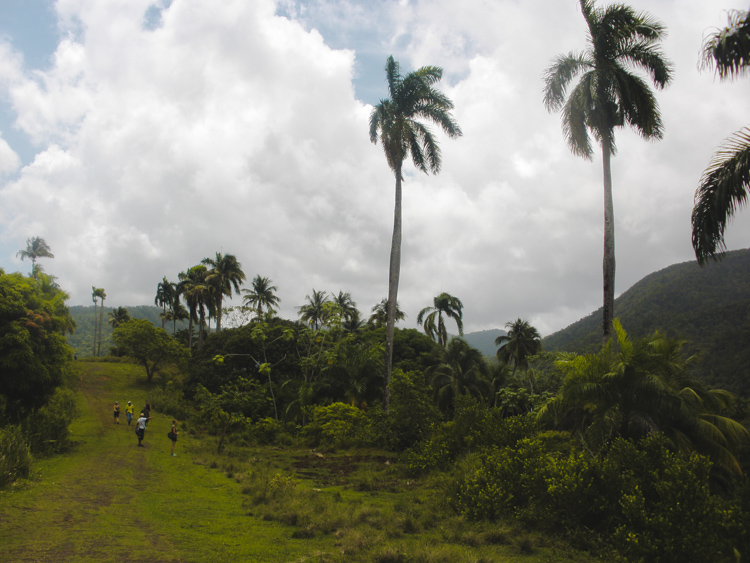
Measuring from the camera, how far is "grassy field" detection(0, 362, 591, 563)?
22.9ft

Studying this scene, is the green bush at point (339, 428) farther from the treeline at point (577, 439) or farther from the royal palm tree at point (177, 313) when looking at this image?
the royal palm tree at point (177, 313)

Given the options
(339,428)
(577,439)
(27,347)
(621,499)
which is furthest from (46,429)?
(621,499)

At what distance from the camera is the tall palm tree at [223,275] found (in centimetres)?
4694

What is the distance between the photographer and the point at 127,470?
14.5m

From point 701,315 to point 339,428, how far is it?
75.2 meters

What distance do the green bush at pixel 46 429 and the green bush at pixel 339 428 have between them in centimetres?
1168

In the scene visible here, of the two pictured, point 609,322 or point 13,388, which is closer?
point 13,388

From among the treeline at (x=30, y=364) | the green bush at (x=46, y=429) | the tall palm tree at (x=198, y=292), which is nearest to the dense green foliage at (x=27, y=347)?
the treeline at (x=30, y=364)

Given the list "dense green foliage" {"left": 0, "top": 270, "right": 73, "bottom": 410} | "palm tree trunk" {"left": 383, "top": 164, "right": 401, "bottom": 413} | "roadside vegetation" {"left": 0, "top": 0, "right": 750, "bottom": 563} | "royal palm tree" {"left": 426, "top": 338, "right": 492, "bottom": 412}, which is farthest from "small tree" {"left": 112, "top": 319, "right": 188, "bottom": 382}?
"palm tree trunk" {"left": 383, "top": 164, "right": 401, "bottom": 413}

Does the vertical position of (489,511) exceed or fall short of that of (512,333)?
it falls short

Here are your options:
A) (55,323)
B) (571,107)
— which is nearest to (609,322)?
(571,107)

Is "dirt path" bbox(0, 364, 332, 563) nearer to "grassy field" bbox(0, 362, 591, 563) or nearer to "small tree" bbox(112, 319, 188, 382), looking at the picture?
"grassy field" bbox(0, 362, 591, 563)

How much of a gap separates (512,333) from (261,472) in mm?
38512

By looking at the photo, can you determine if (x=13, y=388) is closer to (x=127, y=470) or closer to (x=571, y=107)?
(x=127, y=470)
